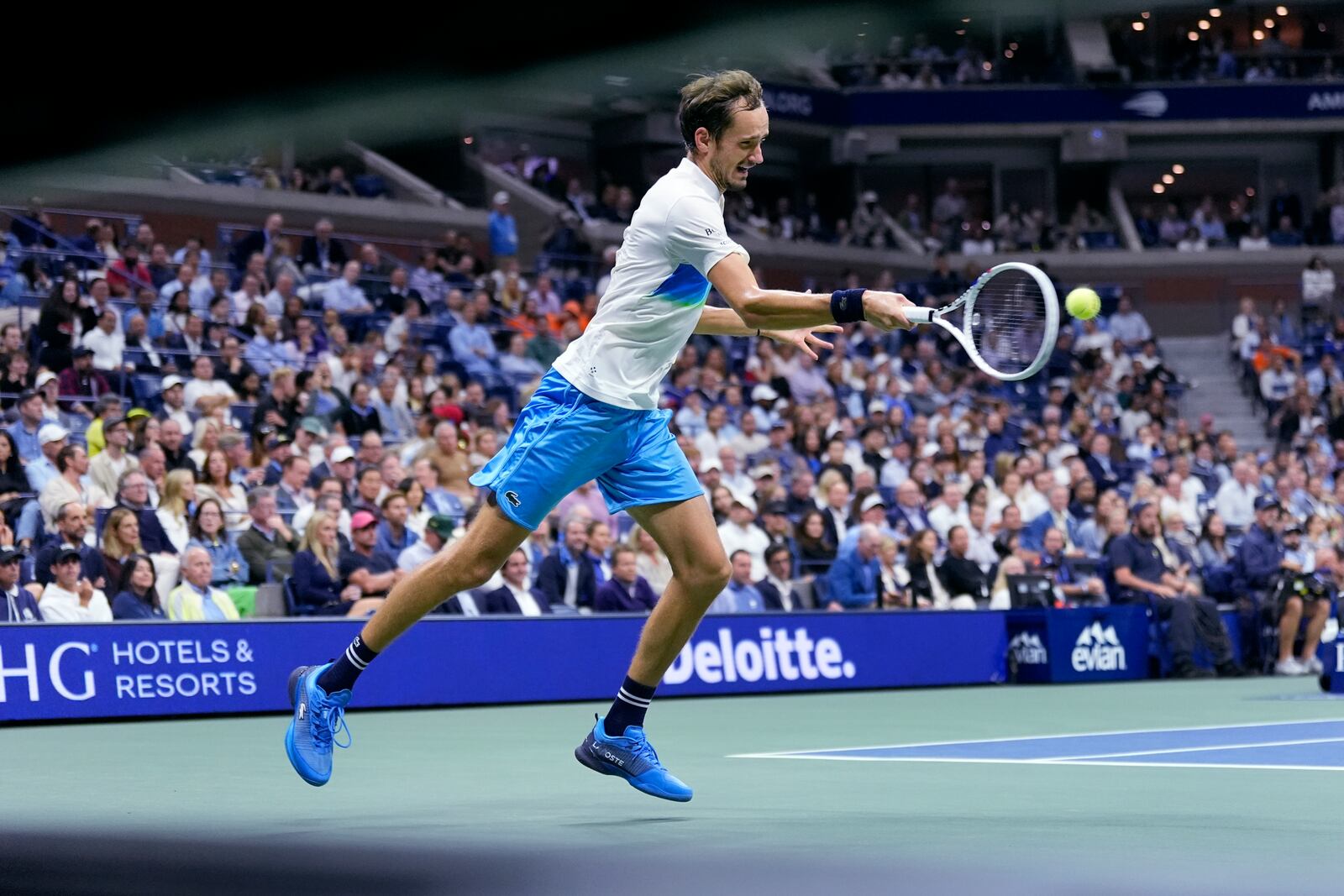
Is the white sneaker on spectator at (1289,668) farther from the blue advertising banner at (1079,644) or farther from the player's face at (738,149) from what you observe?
the player's face at (738,149)

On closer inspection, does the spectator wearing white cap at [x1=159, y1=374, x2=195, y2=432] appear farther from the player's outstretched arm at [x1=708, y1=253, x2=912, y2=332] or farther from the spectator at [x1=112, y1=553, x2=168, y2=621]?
the player's outstretched arm at [x1=708, y1=253, x2=912, y2=332]

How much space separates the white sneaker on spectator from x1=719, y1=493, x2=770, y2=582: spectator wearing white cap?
5.27 metres

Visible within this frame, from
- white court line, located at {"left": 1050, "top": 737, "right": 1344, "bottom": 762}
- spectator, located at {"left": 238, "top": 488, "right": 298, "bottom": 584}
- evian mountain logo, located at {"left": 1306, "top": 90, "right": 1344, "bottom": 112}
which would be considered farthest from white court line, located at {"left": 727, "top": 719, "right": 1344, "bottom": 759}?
evian mountain logo, located at {"left": 1306, "top": 90, "right": 1344, "bottom": 112}

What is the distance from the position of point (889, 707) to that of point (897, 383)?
9846 millimetres

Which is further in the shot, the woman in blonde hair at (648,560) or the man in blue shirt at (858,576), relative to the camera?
the man in blue shirt at (858,576)

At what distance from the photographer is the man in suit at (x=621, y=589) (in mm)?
15172

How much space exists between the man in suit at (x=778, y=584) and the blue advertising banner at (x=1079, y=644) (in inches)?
81.7

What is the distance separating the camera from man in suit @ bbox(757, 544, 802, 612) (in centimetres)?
1650

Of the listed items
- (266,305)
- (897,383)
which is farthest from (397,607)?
(897,383)

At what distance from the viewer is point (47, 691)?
1190 cm

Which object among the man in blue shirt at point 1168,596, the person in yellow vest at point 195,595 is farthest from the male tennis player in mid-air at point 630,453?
the man in blue shirt at point 1168,596

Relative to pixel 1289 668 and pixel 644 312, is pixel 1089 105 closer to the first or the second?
pixel 1289 668

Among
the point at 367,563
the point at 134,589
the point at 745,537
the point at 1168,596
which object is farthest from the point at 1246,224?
the point at 134,589

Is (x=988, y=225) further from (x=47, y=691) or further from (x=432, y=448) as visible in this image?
(x=47, y=691)
